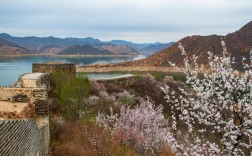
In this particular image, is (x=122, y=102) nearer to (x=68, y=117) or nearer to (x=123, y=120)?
(x=68, y=117)

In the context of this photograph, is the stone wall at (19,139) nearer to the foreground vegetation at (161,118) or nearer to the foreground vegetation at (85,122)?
the foreground vegetation at (161,118)

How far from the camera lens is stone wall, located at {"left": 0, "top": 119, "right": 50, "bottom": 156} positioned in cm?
936

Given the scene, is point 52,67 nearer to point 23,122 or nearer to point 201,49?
point 23,122

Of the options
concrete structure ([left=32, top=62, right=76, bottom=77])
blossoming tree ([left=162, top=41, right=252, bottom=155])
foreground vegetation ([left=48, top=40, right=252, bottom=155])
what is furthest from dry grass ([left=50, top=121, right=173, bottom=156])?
concrete structure ([left=32, top=62, right=76, bottom=77])

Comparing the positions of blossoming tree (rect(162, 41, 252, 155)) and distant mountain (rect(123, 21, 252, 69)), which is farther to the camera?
distant mountain (rect(123, 21, 252, 69))

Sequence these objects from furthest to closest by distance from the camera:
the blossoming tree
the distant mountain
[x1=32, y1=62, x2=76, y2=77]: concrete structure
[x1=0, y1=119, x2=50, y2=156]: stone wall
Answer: the distant mountain < [x1=32, y1=62, x2=76, y2=77]: concrete structure < [x1=0, y1=119, x2=50, y2=156]: stone wall < the blossoming tree

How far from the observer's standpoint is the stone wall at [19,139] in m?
9.36

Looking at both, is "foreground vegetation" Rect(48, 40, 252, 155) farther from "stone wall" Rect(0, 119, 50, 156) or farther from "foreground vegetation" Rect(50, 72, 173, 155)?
"stone wall" Rect(0, 119, 50, 156)

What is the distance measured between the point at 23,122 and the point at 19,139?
3.40 ft

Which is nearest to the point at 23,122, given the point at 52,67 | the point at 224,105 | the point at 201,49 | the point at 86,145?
the point at 224,105

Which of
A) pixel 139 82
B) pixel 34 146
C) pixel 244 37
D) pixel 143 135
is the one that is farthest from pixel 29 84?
pixel 244 37

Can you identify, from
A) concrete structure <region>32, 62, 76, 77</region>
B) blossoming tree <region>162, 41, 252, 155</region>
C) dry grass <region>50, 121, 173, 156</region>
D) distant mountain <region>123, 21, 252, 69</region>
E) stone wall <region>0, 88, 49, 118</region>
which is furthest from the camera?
distant mountain <region>123, 21, 252, 69</region>

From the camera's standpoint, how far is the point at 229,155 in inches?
346

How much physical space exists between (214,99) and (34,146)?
22.6 feet
